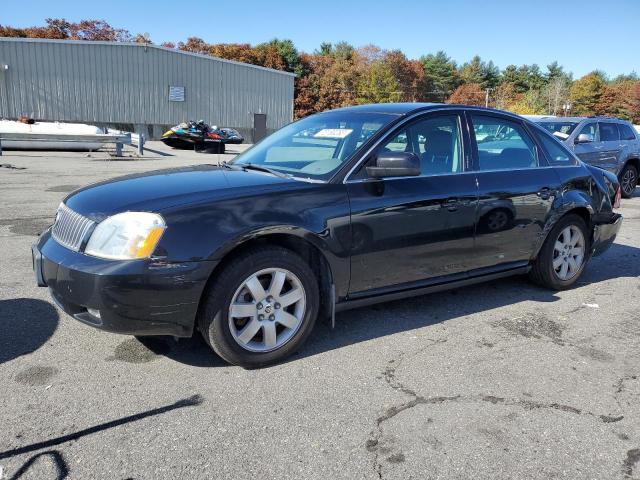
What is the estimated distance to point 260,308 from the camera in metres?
3.30

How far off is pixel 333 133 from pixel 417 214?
3.19 ft

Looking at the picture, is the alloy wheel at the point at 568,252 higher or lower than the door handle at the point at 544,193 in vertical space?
lower

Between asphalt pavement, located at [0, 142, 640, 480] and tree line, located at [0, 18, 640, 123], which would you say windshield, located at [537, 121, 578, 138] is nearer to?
asphalt pavement, located at [0, 142, 640, 480]

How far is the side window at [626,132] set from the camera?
12688mm

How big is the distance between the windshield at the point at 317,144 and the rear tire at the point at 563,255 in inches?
79.4

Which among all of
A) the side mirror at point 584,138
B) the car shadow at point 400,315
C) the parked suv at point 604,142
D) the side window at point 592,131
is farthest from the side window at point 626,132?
the car shadow at point 400,315

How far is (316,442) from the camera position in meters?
2.61

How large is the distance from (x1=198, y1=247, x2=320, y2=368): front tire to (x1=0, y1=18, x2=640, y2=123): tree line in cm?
6107

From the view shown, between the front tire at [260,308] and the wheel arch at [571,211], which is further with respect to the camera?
the wheel arch at [571,211]

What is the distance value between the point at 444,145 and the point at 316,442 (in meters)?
2.62

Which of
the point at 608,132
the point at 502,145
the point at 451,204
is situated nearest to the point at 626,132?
the point at 608,132

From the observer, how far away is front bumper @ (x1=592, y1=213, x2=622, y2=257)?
17.3ft

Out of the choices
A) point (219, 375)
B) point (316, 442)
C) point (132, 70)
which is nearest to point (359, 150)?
point (219, 375)

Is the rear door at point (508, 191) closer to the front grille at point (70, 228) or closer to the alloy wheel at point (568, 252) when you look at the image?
the alloy wheel at point (568, 252)
